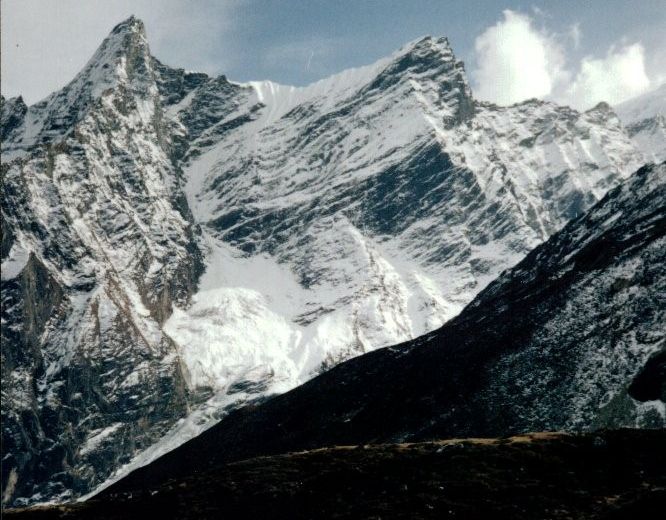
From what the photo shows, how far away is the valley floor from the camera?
168 feet

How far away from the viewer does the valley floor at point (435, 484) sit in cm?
5109

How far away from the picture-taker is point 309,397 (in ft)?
522

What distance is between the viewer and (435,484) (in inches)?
2184

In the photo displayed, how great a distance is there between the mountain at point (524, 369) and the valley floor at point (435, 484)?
984 inches

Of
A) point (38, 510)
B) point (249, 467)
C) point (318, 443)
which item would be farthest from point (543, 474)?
point (318, 443)

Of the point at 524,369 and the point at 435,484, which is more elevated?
the point at 524,369

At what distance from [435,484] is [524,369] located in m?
69.3

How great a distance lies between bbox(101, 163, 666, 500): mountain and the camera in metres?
110

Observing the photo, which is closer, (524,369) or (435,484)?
(435,484)

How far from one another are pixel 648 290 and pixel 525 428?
28729 millimetres

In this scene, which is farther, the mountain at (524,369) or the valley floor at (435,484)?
the mountain at (524,369)

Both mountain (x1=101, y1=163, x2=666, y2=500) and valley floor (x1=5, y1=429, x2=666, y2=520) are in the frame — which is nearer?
valley floor (x1=5, y1=429, x2=666, y2=520)

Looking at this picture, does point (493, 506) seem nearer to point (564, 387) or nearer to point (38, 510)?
point (38, 510)

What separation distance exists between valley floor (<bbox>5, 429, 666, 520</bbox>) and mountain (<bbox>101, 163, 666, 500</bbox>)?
25.0 meters
